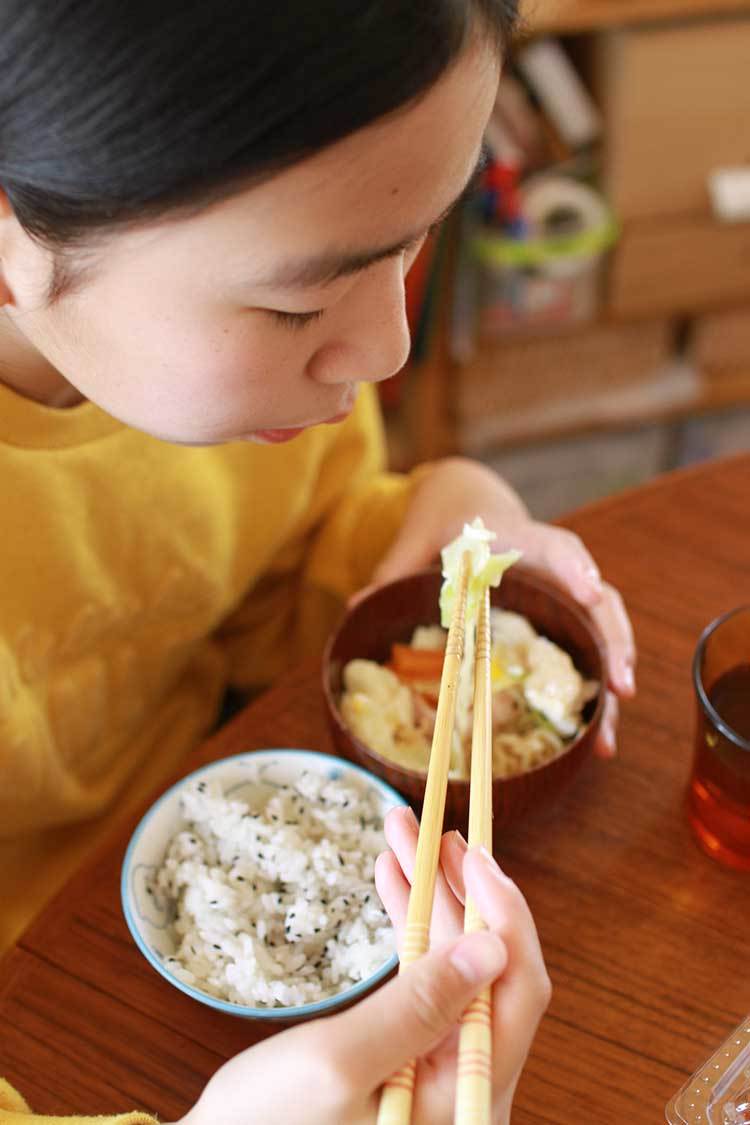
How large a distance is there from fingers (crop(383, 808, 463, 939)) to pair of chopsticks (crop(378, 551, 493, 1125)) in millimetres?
16

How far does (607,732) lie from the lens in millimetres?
903

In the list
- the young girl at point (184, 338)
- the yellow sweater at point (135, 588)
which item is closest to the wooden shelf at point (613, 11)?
the yellow sweater at point (135, 588)

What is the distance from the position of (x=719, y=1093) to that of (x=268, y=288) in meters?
0.58

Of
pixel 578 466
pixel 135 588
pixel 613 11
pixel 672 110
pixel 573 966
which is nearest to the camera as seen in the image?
pixel 573 966

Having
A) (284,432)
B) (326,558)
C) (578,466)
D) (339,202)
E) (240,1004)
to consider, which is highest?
(339,202)

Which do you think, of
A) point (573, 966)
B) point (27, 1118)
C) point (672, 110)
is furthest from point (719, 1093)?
point (672, 110)

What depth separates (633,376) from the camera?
2.75m

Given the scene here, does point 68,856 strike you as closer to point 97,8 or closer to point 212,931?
point 212,931

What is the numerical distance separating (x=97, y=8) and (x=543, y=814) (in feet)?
2.13

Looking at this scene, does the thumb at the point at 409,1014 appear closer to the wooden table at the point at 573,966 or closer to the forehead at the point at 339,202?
the wooden table at the point at 573,966

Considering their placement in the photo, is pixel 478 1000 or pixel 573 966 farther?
pixel 573 966

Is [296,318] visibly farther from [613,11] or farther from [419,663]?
[613,11]

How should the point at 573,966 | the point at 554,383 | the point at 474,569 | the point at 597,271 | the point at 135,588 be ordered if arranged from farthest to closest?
the point at 554,383 → the point at 597,271 → the point at 135,588 → the point at 474,569 → the point at 573,966

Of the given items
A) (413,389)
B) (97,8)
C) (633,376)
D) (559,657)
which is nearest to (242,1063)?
(559,657)
